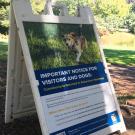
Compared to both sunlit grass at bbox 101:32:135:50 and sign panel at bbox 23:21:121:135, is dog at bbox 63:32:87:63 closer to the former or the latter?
sign panel at bbox 23:21:121:135

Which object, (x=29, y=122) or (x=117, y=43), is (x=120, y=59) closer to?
(x=29, y=122)

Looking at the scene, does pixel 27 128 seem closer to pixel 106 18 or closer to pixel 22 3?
pixel 22 3

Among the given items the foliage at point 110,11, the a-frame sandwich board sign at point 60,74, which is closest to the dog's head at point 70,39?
the a-frame sandwich board sign at point 60,74

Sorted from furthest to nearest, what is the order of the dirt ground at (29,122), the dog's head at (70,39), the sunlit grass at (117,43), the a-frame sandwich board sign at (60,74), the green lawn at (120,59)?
A: the sunlit grass at (117,43) → the green lawn at (120,59) → the dirt ground at (29,122) → the dog's head at (70,39) → the a-frame sandwich board sign at (60,74)

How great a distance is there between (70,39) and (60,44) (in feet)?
0.71

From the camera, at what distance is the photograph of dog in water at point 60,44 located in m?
4.42

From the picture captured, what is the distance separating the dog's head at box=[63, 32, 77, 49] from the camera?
483 cm

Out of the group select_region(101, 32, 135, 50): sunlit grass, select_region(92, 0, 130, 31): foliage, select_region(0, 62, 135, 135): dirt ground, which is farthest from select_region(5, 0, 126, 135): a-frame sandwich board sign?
select_region(92, 0, 130, 31): foliage

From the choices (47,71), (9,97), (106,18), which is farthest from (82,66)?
(106,18)

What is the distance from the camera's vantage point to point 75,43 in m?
4.95

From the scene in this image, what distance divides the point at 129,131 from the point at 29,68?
79.9 inches

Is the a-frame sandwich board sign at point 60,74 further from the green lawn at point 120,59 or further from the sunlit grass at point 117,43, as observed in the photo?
the sunlit grass at point 117,43

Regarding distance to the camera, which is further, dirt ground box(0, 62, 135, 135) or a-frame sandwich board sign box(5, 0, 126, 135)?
dirt ground box(0, 62, 135, 135)

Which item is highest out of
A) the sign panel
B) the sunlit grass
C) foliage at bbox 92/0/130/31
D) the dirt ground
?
the sign panel
